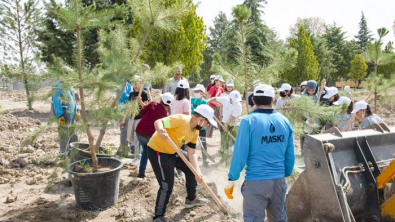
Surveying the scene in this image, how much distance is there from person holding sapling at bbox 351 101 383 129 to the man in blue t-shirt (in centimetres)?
236

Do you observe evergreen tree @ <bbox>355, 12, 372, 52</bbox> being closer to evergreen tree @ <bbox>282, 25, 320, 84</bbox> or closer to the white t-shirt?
evergreen tree @ <bbox>282, 25, 320, 84</bbox>

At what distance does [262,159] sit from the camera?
293 centimetres

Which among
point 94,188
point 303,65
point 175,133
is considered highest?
point 303,65

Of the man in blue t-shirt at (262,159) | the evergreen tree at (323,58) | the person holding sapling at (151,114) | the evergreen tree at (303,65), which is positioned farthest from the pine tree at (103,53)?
the evergreen tree at (323,58)

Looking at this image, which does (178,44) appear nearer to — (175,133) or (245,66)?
(245,66)

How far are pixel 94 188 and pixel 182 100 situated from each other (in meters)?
2.05

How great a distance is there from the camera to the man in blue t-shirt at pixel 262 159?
2.91m

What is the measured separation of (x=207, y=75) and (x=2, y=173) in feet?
100

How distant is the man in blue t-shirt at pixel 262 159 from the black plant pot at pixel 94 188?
2003mm

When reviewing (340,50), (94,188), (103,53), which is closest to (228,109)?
(103,53)

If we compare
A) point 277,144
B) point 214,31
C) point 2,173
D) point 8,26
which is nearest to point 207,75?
point 214,31

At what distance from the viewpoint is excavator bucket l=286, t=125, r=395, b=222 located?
301cm

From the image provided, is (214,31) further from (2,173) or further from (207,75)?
(2,173)

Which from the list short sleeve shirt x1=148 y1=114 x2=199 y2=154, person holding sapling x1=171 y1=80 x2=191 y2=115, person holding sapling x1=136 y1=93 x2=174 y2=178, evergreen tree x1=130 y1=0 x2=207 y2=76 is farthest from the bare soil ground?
evergreen tree x1=130 y1=0 x2=207 y2=76
